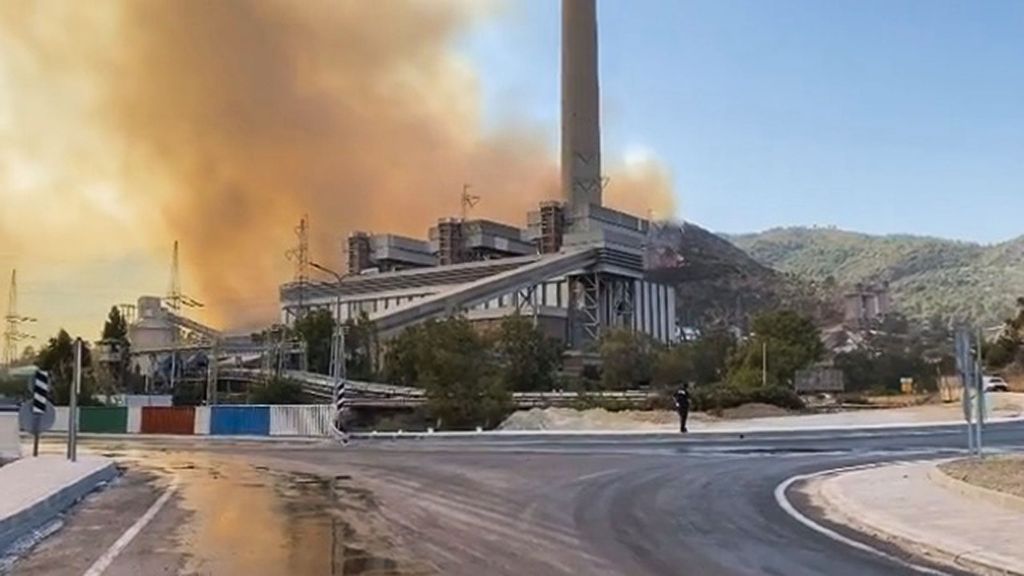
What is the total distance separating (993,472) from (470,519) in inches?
370

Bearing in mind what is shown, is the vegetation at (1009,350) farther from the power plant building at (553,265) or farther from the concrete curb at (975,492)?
the concrete curb at (975,492)

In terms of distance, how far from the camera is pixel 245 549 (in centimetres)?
1152

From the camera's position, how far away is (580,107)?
168 meters

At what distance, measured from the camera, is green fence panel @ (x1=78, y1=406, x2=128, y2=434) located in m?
62.3

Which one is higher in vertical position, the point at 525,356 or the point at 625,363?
the point at 525,356

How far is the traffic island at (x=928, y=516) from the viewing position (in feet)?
35.6

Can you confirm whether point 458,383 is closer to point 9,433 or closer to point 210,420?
point 210,420

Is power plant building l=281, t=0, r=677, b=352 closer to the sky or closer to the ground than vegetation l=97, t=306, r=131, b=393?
closer to the sky

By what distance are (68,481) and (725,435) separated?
2461 centimetres

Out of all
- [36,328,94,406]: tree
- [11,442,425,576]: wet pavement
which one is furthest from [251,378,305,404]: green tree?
[11,442,425,576]: wet pavement

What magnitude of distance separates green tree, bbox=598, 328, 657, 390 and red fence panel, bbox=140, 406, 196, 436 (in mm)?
47570

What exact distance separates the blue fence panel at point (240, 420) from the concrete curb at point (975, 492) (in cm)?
4037

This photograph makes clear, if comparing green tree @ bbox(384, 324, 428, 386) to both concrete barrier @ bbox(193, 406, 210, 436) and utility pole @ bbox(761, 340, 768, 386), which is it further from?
concrete barrier @ bbox(193, 406, 210, 436)

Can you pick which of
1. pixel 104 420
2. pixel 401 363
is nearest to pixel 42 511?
pixel 104 420
